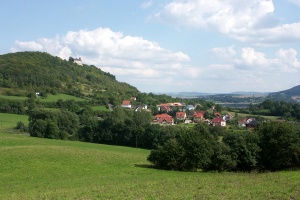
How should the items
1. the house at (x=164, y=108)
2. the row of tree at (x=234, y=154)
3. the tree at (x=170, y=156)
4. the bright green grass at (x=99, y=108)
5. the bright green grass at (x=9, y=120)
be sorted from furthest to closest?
the house at (x=164, y=108) < the bright green grass at (x=99, y=108) < the bright green grass at (x=9, y=120) < the tree at (x=170, y=156) < the row of tree at (x=234, y=154)

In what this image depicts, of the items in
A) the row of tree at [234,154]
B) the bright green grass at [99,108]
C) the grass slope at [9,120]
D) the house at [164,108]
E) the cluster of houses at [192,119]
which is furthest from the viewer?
the house at [164,108]

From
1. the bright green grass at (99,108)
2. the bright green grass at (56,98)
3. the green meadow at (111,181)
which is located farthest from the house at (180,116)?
the green meadow at (111,181)

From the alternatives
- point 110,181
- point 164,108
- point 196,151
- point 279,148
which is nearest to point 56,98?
point 164,108

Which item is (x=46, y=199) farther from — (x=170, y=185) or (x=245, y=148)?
(x=245, y=148)

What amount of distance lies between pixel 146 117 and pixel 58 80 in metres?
77.8

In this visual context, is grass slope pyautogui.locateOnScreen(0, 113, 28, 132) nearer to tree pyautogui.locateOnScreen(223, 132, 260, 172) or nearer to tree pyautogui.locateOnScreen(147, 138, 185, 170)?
tree pyautogui.locateOnScreen(147, 138, 185, 170)

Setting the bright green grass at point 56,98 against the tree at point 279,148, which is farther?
the bright green grass at point 56,98

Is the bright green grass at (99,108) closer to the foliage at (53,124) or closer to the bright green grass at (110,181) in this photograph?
the foliage at (53,124)

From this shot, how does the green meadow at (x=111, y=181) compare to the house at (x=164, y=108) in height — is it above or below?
below

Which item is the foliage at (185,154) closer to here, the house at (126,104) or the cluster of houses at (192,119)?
the cluster of houses at (192,119)

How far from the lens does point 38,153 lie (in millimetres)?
45000

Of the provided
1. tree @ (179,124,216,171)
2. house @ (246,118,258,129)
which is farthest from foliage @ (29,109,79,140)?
house @ (246,118,258,129)

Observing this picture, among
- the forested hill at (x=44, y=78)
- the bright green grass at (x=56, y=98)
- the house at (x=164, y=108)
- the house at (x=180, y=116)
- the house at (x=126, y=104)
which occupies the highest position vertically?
the forested hill at (x=44, y=78)

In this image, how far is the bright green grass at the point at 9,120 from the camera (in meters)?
90.3
